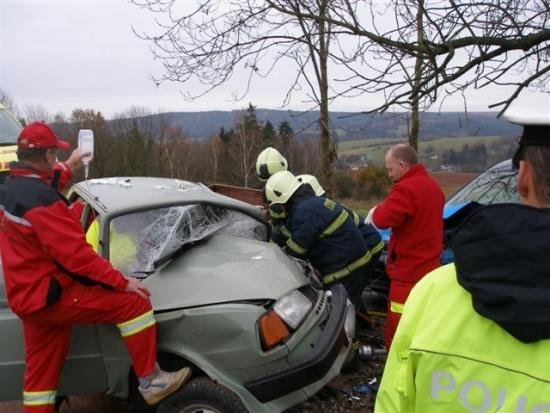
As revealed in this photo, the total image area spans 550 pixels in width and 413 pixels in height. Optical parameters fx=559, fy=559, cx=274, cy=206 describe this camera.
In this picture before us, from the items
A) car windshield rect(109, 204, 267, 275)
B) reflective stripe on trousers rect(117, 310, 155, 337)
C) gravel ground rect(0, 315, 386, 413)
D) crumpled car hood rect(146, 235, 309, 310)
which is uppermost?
car windshield rect(109, 204, 267, 275)

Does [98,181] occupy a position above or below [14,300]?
above

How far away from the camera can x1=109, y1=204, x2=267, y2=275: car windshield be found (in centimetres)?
356

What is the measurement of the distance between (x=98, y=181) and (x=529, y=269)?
3902 mm

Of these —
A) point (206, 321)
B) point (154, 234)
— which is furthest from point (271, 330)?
point (154, 234)

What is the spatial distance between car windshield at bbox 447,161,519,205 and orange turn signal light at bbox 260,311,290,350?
3079 mm

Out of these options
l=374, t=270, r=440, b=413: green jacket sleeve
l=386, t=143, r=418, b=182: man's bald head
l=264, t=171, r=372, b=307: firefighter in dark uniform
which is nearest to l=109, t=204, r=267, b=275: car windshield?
l=264, t=171, r=372, b=307: firefighter in dark uniform

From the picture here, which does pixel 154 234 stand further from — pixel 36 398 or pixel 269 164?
pixel 269 164

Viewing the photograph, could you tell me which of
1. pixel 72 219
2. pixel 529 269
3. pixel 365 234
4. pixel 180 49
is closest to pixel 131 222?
pixel 72 219

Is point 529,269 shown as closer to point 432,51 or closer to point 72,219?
point 72,219

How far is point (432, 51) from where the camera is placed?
434 cm

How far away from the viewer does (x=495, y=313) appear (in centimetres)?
117

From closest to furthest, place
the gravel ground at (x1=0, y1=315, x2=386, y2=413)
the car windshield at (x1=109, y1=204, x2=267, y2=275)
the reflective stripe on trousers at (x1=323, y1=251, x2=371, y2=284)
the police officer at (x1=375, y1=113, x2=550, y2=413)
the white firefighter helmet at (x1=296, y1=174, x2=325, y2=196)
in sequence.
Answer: the police officer at (x1=375, y1=113, x2=550, y2=413)
the car windshield at (x1=109, y1=204, x2=267, y2=275)
the gravel ground at (x1=0, y1=315, x2=386, y2=413)
the reflective stripe on trousers at (x1=323, y1=251, x2=371, y2=284)
the white firefighter helmet at (x1=296, y1=174, x2=325, y2=196)

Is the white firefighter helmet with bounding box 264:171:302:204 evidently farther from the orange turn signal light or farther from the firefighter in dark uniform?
the orange turn signal light

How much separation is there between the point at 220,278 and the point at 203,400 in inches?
27.3
